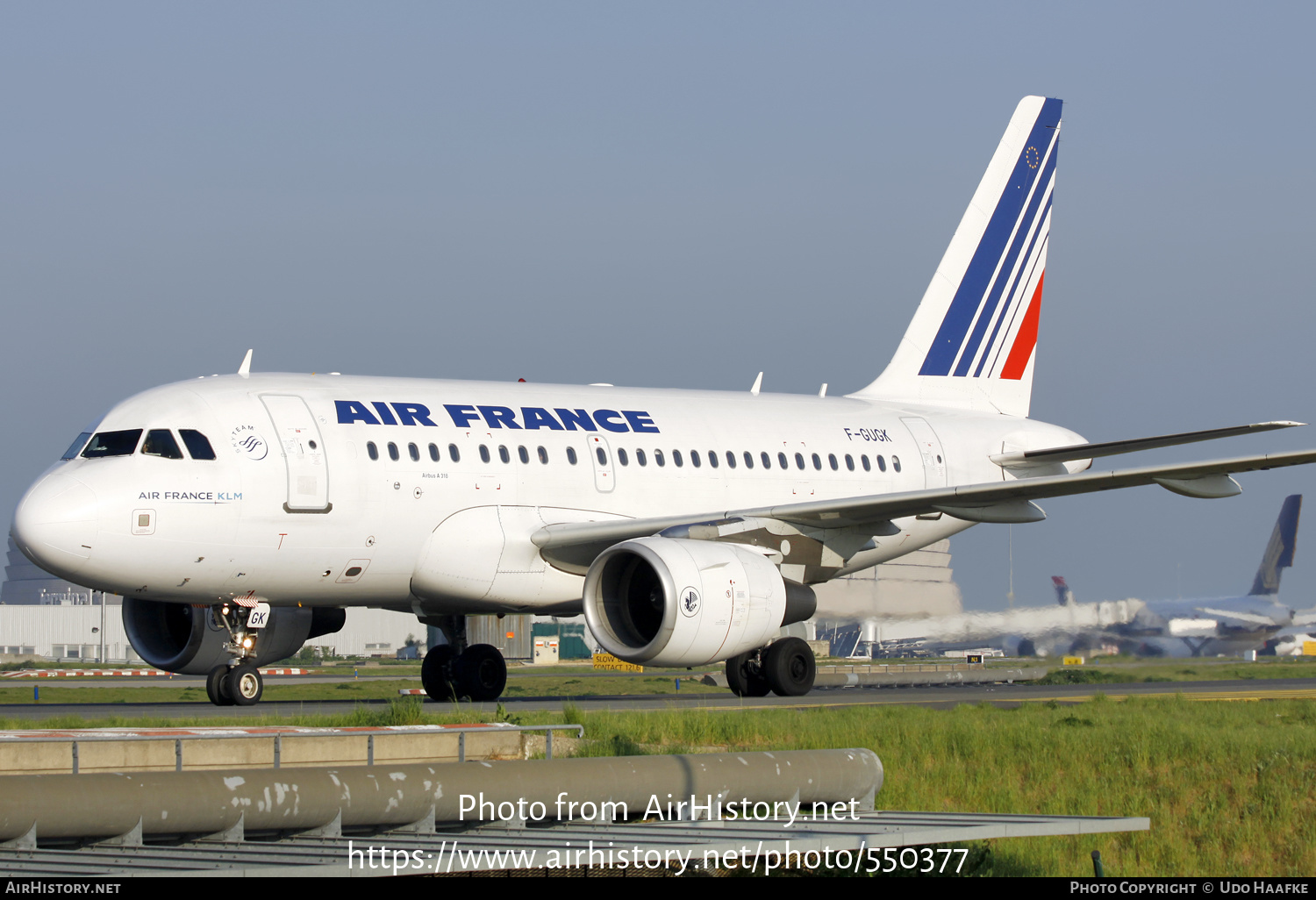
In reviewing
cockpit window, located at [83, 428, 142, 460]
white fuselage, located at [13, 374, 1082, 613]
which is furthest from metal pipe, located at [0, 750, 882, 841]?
cockpit window, located at [83, 428, 142, 460]

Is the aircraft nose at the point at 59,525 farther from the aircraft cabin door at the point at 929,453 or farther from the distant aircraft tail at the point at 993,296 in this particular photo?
the distant aircraft tail at the point at 993,296

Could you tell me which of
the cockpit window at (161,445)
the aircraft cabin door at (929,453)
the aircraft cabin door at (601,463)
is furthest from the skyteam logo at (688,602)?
the aircraft cabin door at (929,453)

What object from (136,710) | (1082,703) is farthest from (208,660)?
(1082,703)

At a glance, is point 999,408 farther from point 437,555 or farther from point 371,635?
point 371,635

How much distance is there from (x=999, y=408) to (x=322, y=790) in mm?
20852

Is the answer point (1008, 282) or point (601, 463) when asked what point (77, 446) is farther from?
point (1008, 282)

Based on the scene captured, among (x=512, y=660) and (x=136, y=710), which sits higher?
(x=136, y=710)

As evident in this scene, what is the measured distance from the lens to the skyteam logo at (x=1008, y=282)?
26812mm

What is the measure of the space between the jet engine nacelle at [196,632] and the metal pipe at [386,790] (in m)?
11.5

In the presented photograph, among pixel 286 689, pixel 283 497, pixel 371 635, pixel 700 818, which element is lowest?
pixel 371 635

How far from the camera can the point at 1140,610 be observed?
3209cm

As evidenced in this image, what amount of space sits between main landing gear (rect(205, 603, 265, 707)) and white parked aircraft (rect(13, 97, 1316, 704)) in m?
0.03

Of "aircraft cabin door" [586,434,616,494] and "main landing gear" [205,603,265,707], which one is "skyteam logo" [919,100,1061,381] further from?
"main landing gear" [205,603,265,707]

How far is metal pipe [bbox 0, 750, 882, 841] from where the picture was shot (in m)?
6.96
